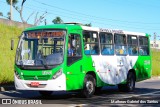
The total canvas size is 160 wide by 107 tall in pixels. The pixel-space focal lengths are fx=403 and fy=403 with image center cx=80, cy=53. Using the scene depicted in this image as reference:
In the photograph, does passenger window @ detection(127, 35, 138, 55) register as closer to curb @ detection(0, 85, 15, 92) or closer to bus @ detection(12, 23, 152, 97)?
bus @ detection(12, 23, 152, 97)

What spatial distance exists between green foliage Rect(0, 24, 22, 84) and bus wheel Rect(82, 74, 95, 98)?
6761 mm

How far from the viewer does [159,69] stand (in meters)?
40.9

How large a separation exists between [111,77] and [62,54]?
378 cm

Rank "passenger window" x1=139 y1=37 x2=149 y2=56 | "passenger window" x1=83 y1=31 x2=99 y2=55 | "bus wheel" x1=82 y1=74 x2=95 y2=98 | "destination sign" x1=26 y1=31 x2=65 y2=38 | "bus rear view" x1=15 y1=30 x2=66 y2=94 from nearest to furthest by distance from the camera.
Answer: "bus rear view" x1=15 y1=30 x2=66 y2=94, "destination sign" x1=26 y1=31 x2=65 y2=38, "bus wheel" x1=82 y1=74 x2=95 y2=98, "passenger window" x1=83 y1=31 x2=99 y2=55, "passenger window" x1=139 y1=37 x2=149 y2=56

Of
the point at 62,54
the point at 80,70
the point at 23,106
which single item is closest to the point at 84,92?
the point at 80,70

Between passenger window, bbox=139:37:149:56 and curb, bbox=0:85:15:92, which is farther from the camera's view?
passenger window, bbox=139:37:149:56

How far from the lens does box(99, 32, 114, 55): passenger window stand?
16.6 meters

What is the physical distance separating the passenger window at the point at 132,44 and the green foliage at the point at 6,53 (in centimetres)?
672

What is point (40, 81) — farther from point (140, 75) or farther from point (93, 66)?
point (140, 75)

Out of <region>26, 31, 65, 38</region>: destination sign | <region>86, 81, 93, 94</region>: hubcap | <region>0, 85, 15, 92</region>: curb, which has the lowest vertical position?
<region>0, 85, 15, 92</region>: curb

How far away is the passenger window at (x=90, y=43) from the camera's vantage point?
15.4 metres

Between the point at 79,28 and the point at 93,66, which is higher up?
the point at 79,28

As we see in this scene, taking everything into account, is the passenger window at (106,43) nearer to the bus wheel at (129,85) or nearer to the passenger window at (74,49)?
the passenger window at (74,49)

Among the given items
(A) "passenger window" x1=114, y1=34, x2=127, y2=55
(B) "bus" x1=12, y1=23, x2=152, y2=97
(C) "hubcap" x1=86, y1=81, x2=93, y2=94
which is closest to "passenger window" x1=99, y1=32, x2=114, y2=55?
(B) "bus" x1=12, y1=23, x2=152, y2=97
